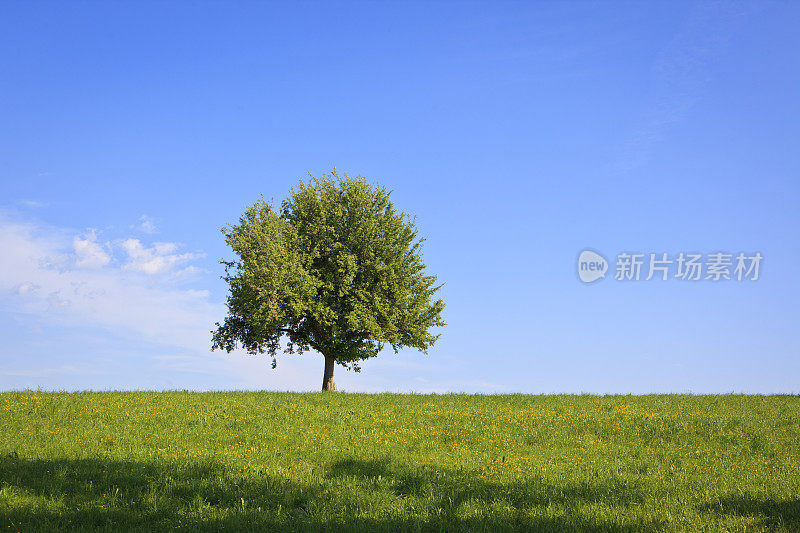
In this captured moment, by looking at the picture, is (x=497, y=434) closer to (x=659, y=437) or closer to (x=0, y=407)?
(x=659, y=437)

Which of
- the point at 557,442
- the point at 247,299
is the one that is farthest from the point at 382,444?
the point at 247,299

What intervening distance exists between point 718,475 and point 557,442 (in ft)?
15.4

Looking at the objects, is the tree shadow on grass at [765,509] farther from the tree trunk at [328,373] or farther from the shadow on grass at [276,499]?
the tree trunk at [328,373]

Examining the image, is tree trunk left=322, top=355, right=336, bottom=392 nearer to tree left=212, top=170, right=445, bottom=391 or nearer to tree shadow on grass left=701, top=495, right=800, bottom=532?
tree left=212, top=170, right=445, bottom=391

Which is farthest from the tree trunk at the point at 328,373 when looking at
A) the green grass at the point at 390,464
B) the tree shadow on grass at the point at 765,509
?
the tree shadow on grass at the point at 765,509

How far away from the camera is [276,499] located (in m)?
10.6

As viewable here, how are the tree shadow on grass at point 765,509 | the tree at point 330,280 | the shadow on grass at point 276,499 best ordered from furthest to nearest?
the tree at point 330,280 < the tree shadow on grass at point 765,509 < the shadow on grass at point 276,499

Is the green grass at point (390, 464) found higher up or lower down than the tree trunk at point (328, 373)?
lower down

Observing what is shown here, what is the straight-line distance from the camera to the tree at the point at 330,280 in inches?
1190

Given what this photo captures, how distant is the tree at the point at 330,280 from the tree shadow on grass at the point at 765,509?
2092cm

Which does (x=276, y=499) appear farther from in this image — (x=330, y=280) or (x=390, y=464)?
(x=330, y=280)

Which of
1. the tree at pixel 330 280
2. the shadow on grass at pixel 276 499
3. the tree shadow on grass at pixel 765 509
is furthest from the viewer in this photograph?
the tree at pixel 330 280

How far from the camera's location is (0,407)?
20.6 meters

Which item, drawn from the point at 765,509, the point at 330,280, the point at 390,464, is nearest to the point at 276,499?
the point at 390,464
